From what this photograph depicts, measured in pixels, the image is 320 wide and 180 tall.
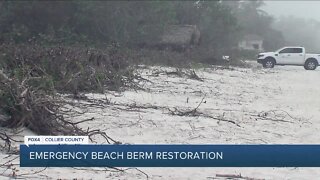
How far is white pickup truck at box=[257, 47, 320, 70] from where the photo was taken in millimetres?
31156

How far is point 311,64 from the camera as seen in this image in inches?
1227

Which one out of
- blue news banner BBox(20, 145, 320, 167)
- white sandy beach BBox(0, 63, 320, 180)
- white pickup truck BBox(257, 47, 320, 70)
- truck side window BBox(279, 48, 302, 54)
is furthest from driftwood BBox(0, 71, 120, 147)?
truck side window BBox(279, 48, 302, 54)

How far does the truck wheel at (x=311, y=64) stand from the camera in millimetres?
31077

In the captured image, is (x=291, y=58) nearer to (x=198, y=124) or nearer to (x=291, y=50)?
(x=291, y=50)

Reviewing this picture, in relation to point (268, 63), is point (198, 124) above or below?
above

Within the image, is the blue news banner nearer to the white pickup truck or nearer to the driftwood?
the driftwood

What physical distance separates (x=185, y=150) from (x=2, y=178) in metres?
2.17

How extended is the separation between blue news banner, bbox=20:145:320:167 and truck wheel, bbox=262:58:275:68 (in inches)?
1081

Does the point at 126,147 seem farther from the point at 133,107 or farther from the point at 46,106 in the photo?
the point at 133,107

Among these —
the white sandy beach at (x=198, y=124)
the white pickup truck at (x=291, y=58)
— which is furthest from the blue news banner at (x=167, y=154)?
the white pickup truck at (x=291, y=58)

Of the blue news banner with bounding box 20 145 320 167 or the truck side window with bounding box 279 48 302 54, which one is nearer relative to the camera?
the blue news banner with bounding box 20 145 320 167

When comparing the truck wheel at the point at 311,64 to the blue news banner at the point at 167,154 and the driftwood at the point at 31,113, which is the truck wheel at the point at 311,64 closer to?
the driftwood at the point at 31,113

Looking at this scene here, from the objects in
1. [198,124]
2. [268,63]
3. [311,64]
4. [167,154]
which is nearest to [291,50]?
[311,64]

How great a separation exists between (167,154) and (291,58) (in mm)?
28580
